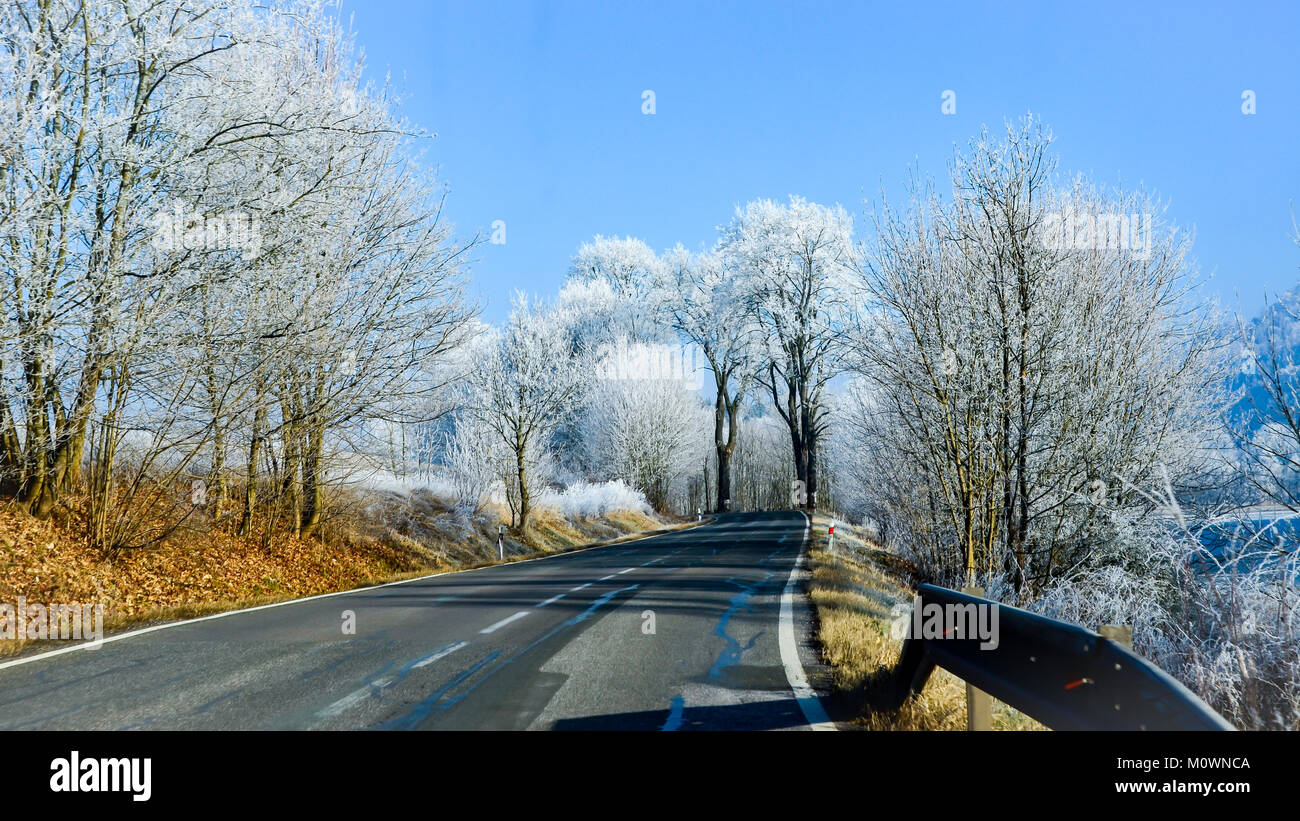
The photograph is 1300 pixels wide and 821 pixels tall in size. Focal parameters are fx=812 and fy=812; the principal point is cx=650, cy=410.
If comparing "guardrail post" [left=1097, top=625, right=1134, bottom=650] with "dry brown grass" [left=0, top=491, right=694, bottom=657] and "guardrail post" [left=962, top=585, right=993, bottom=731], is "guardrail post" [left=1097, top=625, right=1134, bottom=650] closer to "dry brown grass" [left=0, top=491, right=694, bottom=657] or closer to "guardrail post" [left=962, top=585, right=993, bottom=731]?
"guardrail post" [left=962, top=585, right=993, bottom=731]

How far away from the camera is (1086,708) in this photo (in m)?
3.25

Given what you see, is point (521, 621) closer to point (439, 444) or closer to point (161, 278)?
point (161, 278)

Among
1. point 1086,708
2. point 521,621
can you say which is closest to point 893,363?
point 521,621

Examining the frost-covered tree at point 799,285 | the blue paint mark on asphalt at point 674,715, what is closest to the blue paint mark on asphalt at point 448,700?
the blue paint mark on asphalt at point 674,715

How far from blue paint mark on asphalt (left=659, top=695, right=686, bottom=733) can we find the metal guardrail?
1.59m

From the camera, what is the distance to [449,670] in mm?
6230

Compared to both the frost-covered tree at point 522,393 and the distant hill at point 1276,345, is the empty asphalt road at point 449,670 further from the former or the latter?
the frost-covered tree at point 522,393

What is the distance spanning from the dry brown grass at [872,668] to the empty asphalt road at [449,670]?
319 mm

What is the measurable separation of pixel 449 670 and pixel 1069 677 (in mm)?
4429

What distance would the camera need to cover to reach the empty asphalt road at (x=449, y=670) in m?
4.93

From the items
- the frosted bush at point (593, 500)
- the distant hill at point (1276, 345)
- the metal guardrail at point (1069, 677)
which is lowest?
the frosted bush at point (593, 500)

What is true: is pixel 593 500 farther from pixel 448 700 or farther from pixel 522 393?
pixel 448 700

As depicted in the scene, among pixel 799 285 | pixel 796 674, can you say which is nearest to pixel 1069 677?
pixel 796 674
